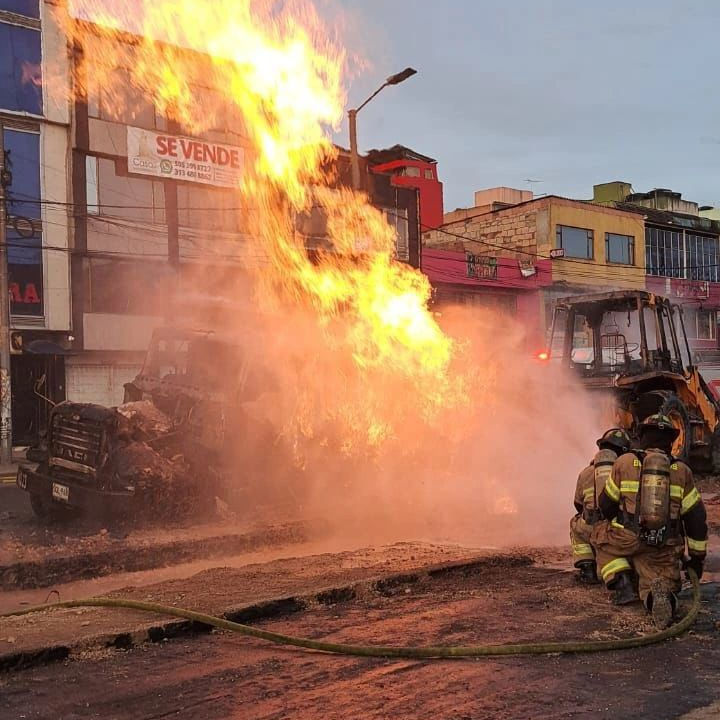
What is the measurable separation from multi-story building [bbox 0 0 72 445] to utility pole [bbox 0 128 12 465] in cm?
120

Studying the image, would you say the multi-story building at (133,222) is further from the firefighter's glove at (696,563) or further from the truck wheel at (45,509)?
the firefighter's glove at (696,563)

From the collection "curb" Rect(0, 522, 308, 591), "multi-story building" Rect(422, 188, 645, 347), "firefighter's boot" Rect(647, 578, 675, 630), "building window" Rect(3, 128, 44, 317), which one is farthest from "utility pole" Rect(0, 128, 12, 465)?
"firefighter's boot" Rect(647, 578, 675, 630)

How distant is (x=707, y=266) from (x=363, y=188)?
1019 inches

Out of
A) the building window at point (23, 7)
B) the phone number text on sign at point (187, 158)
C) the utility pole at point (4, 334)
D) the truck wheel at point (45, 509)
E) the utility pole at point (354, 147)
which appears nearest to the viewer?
the truck wheel at point (45, 509)

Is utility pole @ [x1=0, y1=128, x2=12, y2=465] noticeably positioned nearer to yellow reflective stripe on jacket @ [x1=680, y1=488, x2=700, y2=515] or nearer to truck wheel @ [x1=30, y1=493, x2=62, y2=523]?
truck wheel @ [x1=30, y1=493, x2=62, y2=523]

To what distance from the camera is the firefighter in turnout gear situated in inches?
273

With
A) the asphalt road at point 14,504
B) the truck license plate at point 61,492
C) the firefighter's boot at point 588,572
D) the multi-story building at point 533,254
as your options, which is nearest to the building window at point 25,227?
the asphalt road at point 14,504

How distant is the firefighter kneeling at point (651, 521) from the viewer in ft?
20.9

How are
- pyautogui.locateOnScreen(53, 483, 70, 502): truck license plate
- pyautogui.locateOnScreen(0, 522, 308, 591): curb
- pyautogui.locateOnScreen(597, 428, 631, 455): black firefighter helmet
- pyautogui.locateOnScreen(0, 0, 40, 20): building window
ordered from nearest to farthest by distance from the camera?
pyautogui.locateOnScreen(597, 428, 631, 455): black firefighter helmet, pyautogui.locateOnScreen(0, 522, 308, 591): curb, pyautogui.locateOnScreen(53, 483, 70, 502): truck license plate, pyautogui.locateOnScreen(0, 0, 40, 20): building window

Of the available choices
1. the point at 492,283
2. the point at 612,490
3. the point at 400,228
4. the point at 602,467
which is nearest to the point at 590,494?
the point at 602,467

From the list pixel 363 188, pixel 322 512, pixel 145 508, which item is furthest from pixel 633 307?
pixel 363 188

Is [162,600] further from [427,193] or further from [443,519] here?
[427,193]

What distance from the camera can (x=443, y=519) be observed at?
10953 mm

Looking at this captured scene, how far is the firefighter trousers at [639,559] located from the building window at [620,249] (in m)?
36.5
